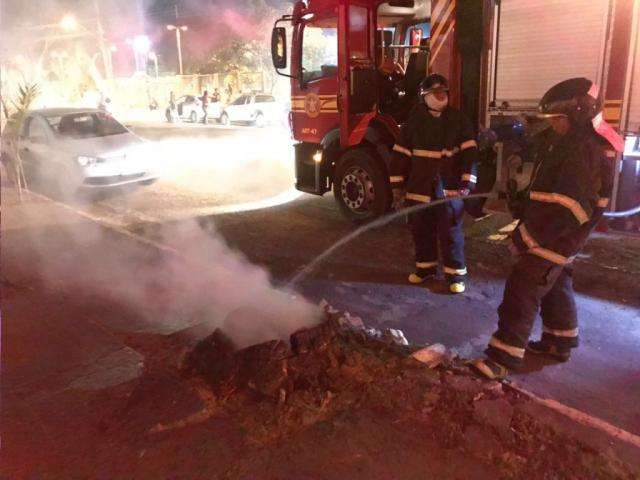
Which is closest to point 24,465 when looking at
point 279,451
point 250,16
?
point 279,451

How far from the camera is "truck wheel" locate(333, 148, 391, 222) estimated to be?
6.80 m

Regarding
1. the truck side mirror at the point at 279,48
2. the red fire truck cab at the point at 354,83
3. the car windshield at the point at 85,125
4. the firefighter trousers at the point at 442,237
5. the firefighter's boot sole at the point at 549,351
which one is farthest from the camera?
the car windshield at the point at 85,125

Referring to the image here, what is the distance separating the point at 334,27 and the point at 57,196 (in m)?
5.75

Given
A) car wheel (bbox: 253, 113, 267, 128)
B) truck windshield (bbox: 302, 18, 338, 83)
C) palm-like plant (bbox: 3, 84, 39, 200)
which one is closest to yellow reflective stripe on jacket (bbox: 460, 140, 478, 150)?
truck windshield (bbox: 302, 18, 338, 83)

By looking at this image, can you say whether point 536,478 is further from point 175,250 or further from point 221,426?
point 175,250

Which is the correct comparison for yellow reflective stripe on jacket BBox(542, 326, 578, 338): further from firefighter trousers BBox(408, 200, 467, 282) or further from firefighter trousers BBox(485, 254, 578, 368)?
firefighter trousers BBox(408, 200, 467, 282)

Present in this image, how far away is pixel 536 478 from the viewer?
245 centimetres

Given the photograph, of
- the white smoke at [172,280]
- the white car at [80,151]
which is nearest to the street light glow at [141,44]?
the white car at [80,151]

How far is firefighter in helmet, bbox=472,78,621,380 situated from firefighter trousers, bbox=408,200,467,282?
1309 millimetres

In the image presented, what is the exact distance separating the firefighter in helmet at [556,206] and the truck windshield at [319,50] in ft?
13.3

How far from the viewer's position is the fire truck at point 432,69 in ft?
17.3

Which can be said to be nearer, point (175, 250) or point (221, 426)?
point (221, 426)

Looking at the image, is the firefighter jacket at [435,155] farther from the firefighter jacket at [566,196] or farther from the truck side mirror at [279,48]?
the truck side mirror at [279,48]

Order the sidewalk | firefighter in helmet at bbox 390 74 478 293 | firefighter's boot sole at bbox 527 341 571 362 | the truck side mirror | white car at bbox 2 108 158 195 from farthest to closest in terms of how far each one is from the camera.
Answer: white car at bbox 2 108 158 195 < the truck side mirror < firefighter in helmet at bbox 390 74 478 293 < firefighter's boot sole at bbox 527 341 571 362 < the sidewalk
